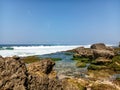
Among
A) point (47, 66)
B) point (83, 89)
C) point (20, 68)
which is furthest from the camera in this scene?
point (83, 89)

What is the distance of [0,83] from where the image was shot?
8375 millimetres

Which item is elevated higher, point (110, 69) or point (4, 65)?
point (4, 65)

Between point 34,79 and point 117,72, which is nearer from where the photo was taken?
point 34,79

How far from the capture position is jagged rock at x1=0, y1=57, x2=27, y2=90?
848 centimetres

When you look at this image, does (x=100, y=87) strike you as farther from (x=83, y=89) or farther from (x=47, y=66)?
(x=47, y=66)

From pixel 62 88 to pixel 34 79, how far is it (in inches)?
68.7

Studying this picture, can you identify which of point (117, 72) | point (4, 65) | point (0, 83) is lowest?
point (117, 72)

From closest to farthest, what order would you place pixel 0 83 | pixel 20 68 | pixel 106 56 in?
pixel 0 83
pixel 20 68
pixel 106 56

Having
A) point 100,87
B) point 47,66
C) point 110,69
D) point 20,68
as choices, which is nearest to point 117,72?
point 110,69

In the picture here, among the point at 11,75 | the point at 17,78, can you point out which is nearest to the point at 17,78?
the point at 17,78

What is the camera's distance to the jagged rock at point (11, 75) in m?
8.48

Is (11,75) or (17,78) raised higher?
Answer: (11,75)

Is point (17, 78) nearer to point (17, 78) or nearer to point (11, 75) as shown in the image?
point (17, 78)

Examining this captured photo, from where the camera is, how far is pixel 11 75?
873cm
